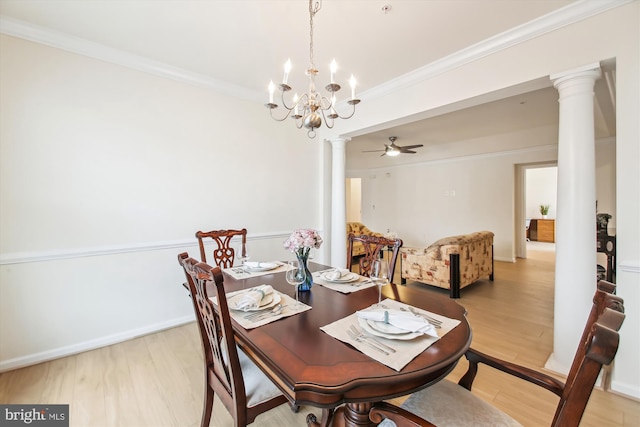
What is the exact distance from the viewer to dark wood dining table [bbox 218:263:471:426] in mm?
813

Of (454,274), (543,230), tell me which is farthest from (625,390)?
(543,230)

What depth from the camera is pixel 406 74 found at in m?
2.86

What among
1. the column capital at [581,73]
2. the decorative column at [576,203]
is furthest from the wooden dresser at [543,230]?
the column capital at [581,73]

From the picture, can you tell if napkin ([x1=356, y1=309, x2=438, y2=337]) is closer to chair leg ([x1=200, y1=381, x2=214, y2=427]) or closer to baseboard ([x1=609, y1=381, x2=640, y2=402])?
chair leg ([x1=200, y1=381, x2=214, y2=427])

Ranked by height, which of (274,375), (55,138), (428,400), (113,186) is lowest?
(428,400)

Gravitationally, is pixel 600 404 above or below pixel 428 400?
below

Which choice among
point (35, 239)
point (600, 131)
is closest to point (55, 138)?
point (35, 239)

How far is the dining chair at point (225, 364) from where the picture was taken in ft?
3.45

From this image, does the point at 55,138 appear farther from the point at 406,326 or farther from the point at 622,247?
the point at 622,247

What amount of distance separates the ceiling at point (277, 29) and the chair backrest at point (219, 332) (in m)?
1.87

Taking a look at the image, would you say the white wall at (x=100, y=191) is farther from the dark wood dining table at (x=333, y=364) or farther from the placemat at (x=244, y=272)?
the dark wood dining table at (x=333, y=364)

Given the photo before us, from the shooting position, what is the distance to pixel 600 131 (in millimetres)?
4684

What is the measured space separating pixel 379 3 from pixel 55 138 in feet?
9.10

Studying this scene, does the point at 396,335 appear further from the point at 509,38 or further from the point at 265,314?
the point at 509,38
